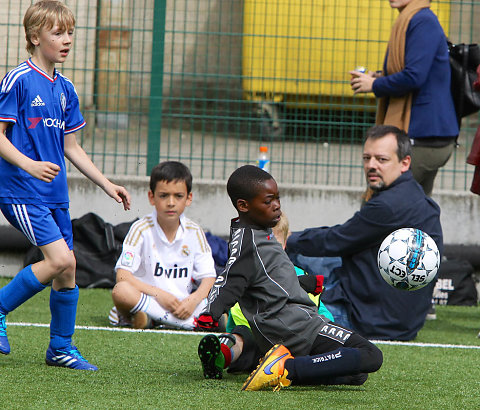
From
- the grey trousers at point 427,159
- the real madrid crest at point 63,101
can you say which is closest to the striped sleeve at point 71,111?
the real madrid crest at point 63,101

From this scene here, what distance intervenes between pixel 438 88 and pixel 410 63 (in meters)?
0.33

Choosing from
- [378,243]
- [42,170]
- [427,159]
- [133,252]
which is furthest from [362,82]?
[42,170]

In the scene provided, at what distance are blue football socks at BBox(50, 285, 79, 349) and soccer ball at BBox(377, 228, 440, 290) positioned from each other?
1670mm

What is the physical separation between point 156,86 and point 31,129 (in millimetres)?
4042

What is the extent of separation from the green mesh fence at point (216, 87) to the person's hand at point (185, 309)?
8.44 feet

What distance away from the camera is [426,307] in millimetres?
5344

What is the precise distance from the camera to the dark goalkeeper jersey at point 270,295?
3695mm

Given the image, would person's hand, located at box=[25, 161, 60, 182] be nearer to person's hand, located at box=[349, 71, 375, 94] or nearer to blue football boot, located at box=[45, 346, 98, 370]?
blue football boot, located at box=[45, 346, 98, 370]

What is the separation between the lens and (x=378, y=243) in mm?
5359

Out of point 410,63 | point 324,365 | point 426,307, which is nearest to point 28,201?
point 324,365

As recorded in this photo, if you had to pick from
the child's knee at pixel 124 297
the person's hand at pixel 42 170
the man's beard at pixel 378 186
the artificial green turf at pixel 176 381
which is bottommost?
the artificial green turf at pixel 176 381

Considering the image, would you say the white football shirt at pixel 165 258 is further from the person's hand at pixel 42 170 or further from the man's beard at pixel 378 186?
the person's hand at pixel 42 170

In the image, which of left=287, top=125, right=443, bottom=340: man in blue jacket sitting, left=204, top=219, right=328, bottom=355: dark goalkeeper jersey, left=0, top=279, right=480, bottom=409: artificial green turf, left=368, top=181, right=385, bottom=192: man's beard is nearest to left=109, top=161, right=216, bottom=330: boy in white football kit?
left=0, top=279, right=480, bottom=409: artificial green turf

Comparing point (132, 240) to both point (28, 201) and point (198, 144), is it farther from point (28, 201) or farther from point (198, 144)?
point (198, 144)
